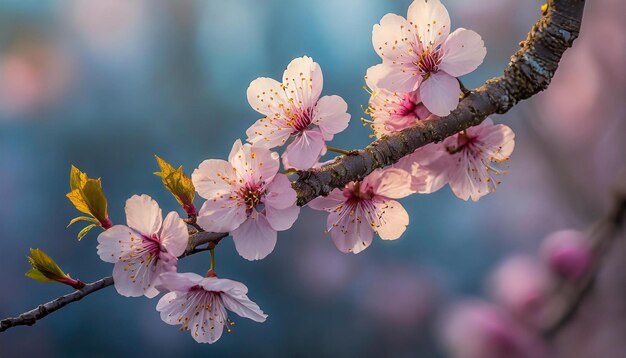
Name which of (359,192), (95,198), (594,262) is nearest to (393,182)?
(359,192)

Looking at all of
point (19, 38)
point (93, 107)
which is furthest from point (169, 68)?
point (19, 38)

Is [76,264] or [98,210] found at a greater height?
[98,210]

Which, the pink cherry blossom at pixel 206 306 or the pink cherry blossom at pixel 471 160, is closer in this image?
the pink cherry blossom at pixel 206 306

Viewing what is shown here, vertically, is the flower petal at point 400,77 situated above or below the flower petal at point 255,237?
above

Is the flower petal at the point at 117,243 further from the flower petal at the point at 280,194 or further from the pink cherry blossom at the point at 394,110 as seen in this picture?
the pink cherry blossom at the point at 394,110

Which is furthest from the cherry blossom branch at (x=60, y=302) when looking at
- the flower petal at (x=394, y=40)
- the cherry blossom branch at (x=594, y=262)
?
the cherry blossom branch at (x=594, y=262)

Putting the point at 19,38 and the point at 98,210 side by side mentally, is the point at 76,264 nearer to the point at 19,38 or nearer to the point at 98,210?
the point at 19,38
